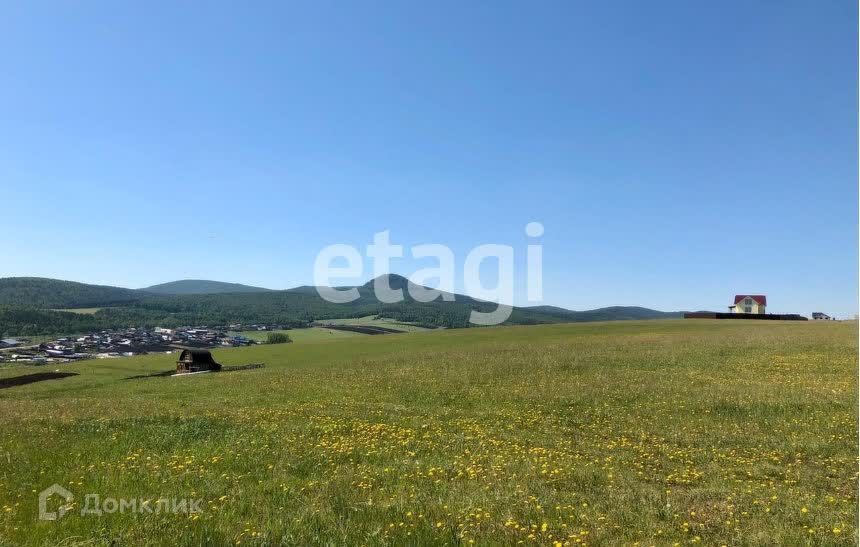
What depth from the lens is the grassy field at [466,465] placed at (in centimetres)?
818

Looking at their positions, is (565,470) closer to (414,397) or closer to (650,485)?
(650,485)

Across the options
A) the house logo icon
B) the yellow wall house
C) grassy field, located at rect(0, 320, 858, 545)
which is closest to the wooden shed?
grassy field, located at rect(0, 320, 858, 545)

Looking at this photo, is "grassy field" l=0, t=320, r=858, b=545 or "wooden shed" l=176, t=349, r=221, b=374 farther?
"wooden shed" l=176, t=349, r=221, b=374

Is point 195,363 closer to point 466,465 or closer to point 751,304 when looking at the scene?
point 466,465

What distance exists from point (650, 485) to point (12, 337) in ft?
706

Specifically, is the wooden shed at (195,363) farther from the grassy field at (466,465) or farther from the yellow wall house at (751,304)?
the yellow wall house at (751,304)

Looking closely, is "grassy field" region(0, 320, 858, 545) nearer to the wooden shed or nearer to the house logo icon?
the house logo icon

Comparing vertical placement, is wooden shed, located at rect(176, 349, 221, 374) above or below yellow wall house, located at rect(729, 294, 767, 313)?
below

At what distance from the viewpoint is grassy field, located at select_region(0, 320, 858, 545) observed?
8.18 m

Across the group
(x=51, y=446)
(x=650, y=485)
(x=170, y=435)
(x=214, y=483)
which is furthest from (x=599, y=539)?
(x=51, y=446)

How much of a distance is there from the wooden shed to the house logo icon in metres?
62.2

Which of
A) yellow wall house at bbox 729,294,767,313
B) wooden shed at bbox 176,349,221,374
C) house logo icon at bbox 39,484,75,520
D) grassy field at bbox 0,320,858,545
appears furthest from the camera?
yellow wall house at bbox 729,294,767,313

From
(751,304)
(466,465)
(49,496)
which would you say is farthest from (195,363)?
(751,304)

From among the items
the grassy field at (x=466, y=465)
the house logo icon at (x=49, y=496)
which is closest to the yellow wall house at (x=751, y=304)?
the grassy field at (x=466, y=465)
